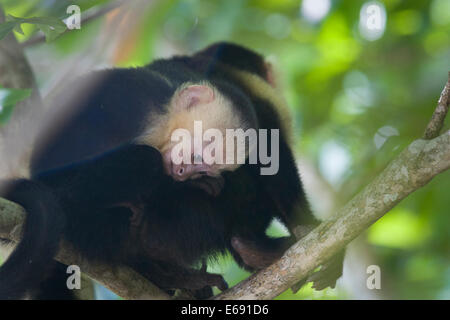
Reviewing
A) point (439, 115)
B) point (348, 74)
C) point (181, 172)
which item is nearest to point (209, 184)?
point (181, 172)

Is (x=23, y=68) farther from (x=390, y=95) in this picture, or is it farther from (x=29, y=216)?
(x=390, y=95)

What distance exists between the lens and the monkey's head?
3.31 m

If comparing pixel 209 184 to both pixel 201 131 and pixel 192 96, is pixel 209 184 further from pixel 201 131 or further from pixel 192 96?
pixel 192 96

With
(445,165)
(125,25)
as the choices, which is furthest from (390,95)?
(445,165)

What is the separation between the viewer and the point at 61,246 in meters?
2.86

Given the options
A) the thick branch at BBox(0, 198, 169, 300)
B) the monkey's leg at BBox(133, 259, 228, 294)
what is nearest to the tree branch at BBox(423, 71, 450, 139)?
the monkey's leg at BBox(133, 259, 228, 294)

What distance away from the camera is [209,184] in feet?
10.5

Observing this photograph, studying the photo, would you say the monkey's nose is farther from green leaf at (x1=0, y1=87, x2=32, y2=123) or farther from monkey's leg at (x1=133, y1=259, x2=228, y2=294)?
green leaf at (x1=0, y1=87, x2=32, y2=123)

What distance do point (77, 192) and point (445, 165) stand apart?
175 cm

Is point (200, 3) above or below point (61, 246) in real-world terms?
above

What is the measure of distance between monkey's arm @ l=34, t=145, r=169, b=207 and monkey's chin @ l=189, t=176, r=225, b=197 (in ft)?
0.88

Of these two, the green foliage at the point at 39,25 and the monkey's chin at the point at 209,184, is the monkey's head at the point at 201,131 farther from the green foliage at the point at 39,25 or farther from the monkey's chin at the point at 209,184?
the green foliage at the point at 39,25

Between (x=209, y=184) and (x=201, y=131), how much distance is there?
1.48ft
